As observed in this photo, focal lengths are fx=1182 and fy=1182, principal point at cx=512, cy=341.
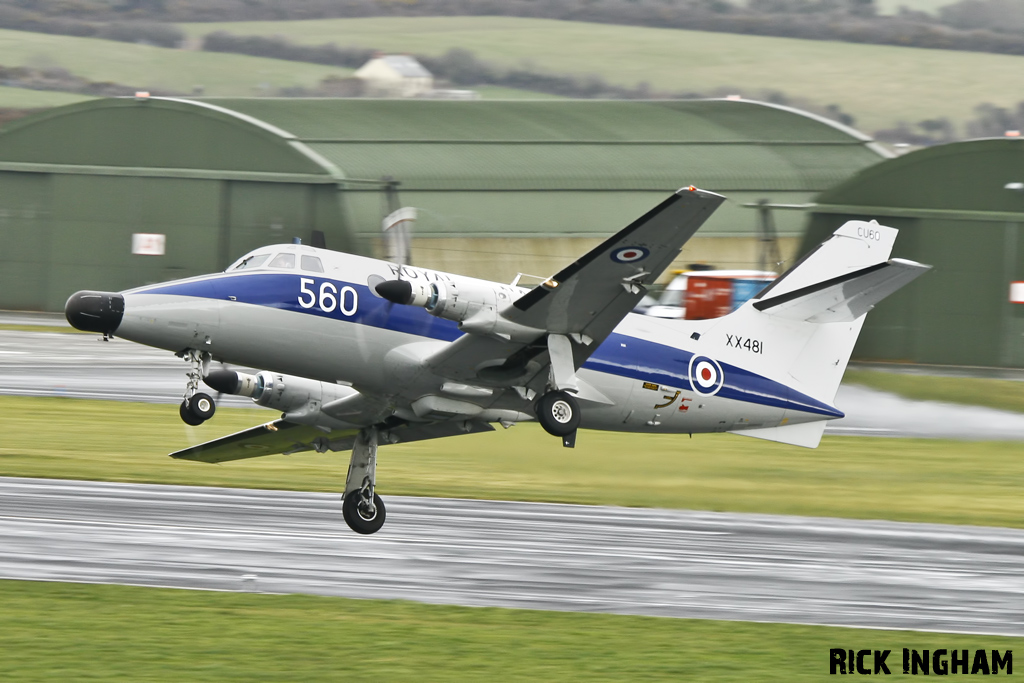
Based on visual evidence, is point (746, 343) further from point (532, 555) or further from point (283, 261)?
point (283, 261)

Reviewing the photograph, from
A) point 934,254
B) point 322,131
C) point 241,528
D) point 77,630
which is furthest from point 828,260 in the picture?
point 322,131

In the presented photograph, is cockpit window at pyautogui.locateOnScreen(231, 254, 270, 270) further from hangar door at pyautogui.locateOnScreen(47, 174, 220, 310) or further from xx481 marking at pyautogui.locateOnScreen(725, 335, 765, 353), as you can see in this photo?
hangar door at pyautogui.locateOnScreen(47, 174, 220, 310)

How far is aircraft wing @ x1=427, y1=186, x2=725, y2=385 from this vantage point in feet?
54.0

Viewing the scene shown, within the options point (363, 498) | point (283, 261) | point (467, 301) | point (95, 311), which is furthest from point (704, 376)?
point (95, 311)

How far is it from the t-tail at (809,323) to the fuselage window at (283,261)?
300 inches

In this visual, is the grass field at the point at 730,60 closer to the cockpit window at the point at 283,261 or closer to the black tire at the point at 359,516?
the black tire at the point at 359,516

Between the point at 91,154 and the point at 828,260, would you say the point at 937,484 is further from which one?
the point at 91,154

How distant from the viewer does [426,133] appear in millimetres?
57250

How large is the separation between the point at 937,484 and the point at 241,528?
1625cm

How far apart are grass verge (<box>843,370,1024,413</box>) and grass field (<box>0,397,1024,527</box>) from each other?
363 centimetres

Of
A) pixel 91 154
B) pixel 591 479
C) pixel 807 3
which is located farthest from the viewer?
pixel 807 3

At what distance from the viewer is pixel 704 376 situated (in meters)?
20.7

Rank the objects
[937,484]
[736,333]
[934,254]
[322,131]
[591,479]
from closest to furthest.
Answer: [736,333], [591,479], [937,484], [934,254], [322,131]

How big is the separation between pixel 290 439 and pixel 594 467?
5.94 metres
